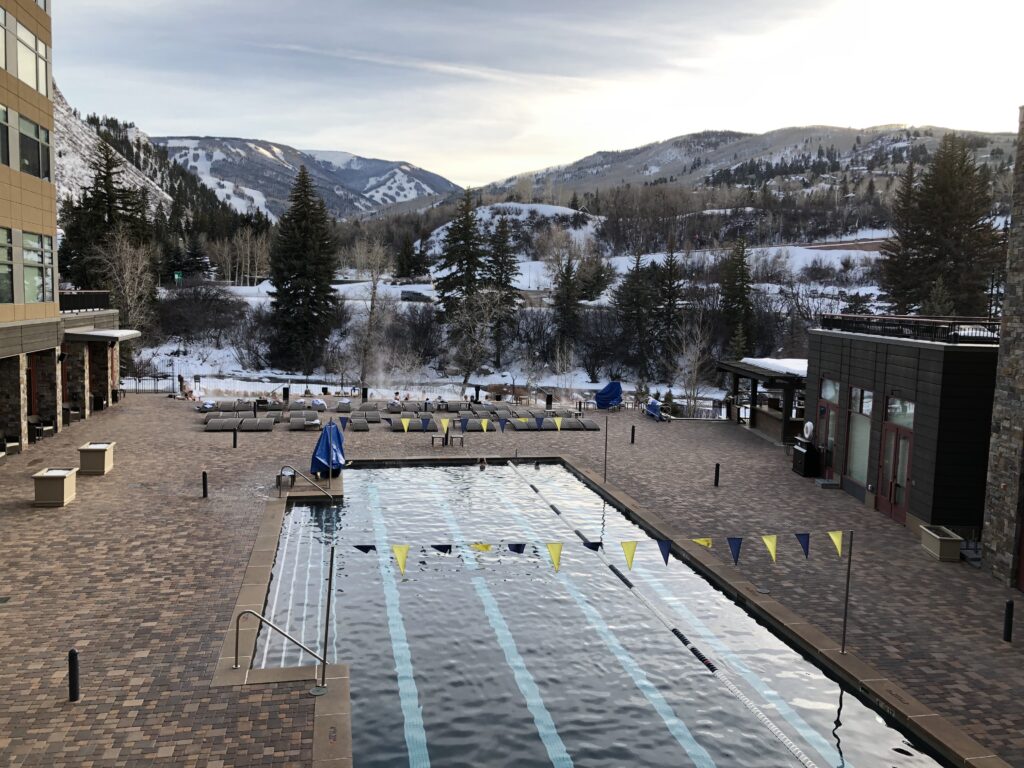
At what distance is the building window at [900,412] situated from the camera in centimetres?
1950

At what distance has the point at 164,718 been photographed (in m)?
9.53

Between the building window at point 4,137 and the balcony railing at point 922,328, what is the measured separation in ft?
85.1

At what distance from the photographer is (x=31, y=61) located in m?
26.2

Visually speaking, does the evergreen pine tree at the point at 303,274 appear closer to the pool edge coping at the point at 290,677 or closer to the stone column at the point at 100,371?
the stone column at the point at 100,371

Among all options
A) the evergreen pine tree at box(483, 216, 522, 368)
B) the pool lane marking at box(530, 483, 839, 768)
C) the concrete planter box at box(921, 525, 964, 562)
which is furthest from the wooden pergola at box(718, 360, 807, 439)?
the evergreen pine tree at box(483, 216, 522, 368)

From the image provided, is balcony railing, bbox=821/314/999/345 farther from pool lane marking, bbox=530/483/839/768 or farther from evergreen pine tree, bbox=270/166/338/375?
evergreen pine tree, bbox=270/166/338/375

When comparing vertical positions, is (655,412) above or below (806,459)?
below

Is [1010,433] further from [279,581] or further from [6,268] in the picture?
[6,268]

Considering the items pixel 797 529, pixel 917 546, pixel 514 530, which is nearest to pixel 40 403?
pixel 514 530

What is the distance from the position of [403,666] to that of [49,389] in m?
23.0

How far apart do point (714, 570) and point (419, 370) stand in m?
57.1

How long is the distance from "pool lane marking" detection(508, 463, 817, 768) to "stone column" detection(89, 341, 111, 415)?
89.0 feet

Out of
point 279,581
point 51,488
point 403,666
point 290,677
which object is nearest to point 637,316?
point 51,488

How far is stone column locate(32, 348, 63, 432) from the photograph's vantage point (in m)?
28.5
